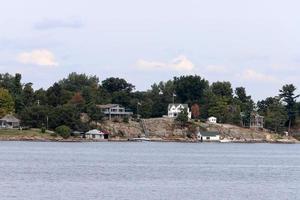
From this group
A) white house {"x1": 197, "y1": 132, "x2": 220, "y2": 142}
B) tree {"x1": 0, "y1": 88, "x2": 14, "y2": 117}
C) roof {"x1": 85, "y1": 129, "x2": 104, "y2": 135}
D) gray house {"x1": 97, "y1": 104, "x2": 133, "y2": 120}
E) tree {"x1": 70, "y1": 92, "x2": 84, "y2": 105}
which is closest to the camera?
tree {"x1": 0, "y1": 88, "x2": 14, "y2": 117}

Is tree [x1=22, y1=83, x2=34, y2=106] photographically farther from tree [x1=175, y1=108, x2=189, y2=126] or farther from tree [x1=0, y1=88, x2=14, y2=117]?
tree [x1=175, y1=108, x2=189, y2=126]

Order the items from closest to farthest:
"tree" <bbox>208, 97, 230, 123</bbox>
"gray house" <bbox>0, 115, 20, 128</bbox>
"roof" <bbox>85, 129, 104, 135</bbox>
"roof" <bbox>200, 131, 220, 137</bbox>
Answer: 1. "gray house" <bbox>0, 115, 20, 128</bbox>
2. "roof" <bbox>85, 129, 104, 135</bbox>
3. "roof" <bbox>200, 131, 220, 137</bbox>
4. "tree" <bbox>208, 97, 230, 123</bbox>

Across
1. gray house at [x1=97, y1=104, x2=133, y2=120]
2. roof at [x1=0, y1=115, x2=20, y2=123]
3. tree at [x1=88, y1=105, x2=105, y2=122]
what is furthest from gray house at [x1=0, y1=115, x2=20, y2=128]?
gray house at [x1=97, y1=104, x2=133, y2=120]

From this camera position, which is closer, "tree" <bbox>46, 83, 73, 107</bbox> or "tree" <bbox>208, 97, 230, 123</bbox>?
"tree" <bbox>46, 83, 73, 107</bbox>

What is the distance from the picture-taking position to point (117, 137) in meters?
183

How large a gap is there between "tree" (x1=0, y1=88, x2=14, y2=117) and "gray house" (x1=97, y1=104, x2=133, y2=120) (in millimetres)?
22431

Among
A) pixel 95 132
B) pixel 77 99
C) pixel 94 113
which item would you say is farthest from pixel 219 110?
pixel 94 113

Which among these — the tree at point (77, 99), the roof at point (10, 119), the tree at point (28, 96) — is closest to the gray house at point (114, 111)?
the tree at point (77, 99)

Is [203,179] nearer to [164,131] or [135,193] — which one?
[135,193]

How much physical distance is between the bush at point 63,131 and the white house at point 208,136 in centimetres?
4147

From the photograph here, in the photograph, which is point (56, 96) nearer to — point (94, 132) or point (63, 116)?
point (94, 132)

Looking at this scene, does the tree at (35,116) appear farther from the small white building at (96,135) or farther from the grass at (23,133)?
the small white building at (96,135)

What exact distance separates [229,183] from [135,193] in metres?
13.3

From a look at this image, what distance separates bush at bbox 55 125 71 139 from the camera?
16138 centimetres
